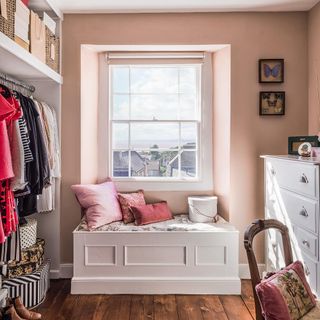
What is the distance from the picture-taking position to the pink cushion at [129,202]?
10.8 ft

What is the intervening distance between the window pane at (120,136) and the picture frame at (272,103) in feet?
4.63

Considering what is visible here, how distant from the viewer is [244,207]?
3.34m

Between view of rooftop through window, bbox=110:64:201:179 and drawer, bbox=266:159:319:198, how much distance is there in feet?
3.40

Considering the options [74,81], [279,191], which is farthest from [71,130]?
[279,191]

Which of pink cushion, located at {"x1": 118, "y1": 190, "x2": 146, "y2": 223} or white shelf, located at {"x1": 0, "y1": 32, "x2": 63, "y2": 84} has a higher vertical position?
white shelf, located at {"x1": 0, "y1": 32, "x2": 63, "y2": 84}

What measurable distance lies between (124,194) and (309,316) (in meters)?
2.14

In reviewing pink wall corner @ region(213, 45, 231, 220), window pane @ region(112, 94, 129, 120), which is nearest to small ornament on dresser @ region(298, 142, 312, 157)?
pink wall corner @ region(213, 45, 231, 220)

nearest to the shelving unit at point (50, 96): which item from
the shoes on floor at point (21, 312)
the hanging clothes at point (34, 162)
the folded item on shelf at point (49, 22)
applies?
the folded item on shelf at point (49, 22)

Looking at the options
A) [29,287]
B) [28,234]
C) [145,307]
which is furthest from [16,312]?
[145,307]

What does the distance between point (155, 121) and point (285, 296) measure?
2.41 m

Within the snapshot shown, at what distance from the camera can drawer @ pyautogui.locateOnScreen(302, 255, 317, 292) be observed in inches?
81.7

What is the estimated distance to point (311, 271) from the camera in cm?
213

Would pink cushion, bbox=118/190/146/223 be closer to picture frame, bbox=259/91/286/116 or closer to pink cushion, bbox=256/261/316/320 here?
picture frame, bbox=259/91/286/116

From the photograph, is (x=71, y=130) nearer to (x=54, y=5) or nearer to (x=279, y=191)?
(x=54, y=5)
